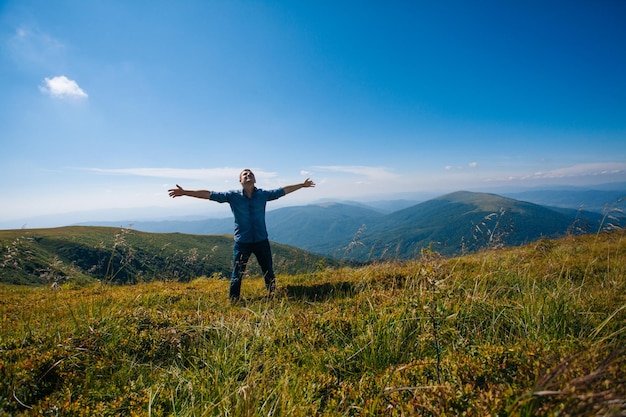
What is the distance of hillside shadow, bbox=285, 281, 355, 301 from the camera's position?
644 centimetres

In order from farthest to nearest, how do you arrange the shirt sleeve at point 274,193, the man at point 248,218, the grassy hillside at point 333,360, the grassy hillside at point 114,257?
the shirt sleeve at point 274,193
the man at point 248,218
the grassy hillside at point 114,257
the grassy hillside at point 333,360

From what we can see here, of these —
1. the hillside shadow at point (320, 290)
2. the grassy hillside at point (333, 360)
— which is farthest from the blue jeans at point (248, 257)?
the grassy hillside at point (333, 360)

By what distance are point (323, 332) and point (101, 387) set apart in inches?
108

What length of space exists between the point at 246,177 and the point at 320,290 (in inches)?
147

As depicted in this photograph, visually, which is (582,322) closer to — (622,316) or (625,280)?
(622,316)

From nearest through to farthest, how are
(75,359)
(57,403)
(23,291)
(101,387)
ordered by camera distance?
(57,403) < (101,387) < (75,359) < (23,291)

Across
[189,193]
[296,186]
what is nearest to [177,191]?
[189,193]

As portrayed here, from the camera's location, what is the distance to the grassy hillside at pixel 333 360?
7.28 feet

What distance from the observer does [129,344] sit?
3779 millimetres

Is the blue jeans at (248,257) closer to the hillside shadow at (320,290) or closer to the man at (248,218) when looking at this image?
the man at (248,218)

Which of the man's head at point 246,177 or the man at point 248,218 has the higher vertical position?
the man's head at point 246,177

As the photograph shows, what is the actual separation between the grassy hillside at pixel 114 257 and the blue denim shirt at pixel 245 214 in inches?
62.0

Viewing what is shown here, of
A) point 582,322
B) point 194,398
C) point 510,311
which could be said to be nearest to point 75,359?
point 194,398

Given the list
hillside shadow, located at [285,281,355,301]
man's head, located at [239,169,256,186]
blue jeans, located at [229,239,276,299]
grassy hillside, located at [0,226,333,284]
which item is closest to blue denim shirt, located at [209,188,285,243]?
blue jeans, located at [229,239,276,299]
